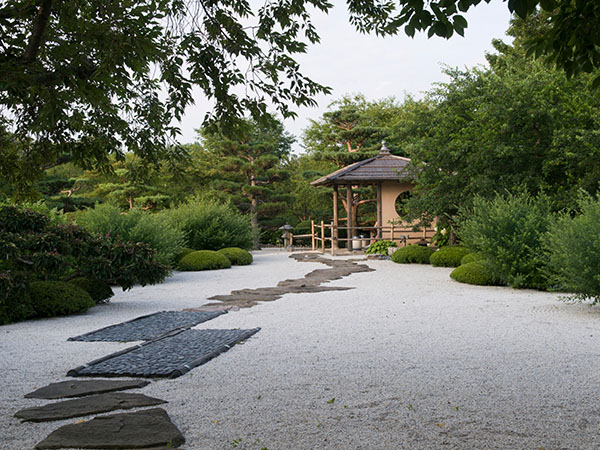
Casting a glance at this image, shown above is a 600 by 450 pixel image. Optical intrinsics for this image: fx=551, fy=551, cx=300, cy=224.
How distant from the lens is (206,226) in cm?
2016

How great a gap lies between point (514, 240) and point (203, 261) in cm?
970

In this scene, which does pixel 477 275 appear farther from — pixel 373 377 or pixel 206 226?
pixel 206 226

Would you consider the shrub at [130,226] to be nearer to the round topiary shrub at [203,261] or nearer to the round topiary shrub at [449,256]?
the round topiary shrub at [203,261]

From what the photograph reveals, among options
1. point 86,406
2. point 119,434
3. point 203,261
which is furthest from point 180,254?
point 119,434

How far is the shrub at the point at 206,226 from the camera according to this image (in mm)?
19812

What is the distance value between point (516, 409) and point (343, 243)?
82.0 feet

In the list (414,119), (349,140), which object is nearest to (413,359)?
(414,119)

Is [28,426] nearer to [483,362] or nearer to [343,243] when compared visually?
[483,362]

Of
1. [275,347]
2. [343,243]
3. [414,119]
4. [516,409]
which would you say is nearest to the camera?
[516,409]

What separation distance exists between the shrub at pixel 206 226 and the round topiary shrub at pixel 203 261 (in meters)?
2.15

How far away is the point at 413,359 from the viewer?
5.25 m

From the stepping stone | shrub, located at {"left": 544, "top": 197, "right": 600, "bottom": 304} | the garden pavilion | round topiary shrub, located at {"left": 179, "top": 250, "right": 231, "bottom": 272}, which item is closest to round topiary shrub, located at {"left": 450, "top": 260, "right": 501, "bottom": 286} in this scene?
shrub, located at {"left": 544, "top": 197, "right": 600, "bottom": 304}

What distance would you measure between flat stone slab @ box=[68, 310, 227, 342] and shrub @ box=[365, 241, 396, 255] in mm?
13045

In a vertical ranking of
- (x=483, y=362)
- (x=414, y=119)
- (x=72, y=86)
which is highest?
(x=414, y=119)
